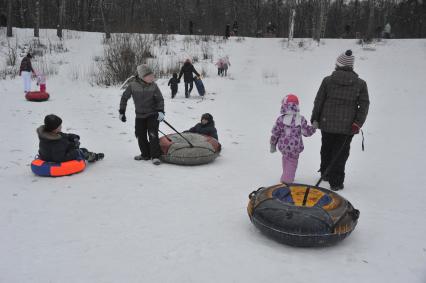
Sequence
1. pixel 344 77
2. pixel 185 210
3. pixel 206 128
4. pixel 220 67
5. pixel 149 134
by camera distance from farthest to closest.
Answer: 1. pixel 220 67
2. pixel 206 128
3. pixel 149 134
4. pixel 344 77
5. pixel 185 210

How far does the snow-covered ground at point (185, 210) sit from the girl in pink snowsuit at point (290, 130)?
0.78 m

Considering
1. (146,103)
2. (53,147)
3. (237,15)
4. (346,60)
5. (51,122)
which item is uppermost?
(237,15)

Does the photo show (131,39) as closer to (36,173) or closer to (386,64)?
(36,173)

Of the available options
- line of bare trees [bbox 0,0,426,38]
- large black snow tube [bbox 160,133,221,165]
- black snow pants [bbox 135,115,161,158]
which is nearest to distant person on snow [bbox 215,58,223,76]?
large black snow tube [bbox 160,133,221,165]

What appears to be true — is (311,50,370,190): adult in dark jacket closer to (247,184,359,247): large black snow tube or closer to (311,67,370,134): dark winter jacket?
(311,67,370,134): dark winter jacket

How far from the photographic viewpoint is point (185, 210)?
4.57 metres

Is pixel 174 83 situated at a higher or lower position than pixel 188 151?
higher

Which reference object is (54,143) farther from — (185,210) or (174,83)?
(174,83)

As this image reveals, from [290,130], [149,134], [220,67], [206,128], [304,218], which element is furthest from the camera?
[220,67]

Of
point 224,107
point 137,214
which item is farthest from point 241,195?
point 224,107

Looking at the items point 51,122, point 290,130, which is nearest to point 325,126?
point 290,130

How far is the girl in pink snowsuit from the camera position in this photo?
504cm

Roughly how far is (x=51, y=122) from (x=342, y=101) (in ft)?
12.9

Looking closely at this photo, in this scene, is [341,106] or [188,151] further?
[188,151]
